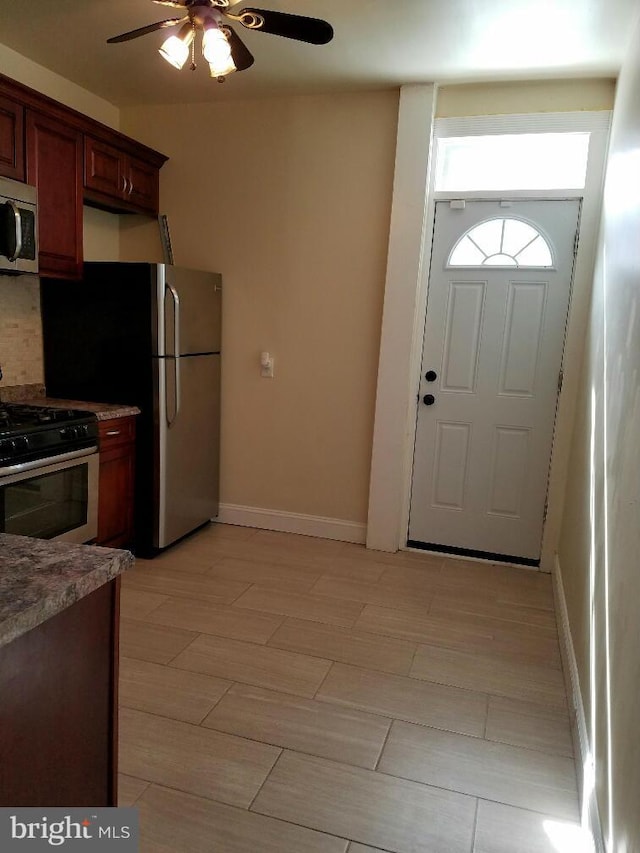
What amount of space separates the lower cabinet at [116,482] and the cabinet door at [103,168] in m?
1.37

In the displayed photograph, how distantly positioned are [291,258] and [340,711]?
2.70m

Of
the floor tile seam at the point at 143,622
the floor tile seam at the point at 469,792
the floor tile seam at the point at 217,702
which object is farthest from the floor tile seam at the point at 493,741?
the floor tile seam at the point at 143,622

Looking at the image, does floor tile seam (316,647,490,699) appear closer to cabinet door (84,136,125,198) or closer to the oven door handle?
the oven door handle

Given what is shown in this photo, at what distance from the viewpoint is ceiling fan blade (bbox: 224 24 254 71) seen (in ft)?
7.10

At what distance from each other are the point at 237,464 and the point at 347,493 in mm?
812

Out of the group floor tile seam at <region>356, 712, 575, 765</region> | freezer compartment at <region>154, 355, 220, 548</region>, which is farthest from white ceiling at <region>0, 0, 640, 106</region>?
floor tile seam at <region>356, 712, 575, 765</region>

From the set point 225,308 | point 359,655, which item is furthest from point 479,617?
point 225,308

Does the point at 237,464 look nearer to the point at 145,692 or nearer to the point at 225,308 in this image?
the point at 225,308

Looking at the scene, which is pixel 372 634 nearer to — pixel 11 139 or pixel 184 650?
pixel 184 650

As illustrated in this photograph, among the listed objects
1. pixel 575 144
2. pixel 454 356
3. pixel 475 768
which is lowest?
pixel 475 768

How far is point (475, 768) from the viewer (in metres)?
1.89

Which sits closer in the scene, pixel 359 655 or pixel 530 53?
pixel 359 655

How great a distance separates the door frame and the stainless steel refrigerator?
1184mm

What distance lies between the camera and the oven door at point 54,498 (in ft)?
8.38
